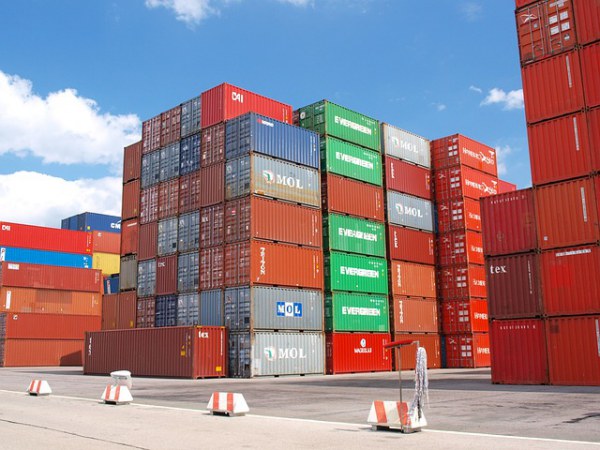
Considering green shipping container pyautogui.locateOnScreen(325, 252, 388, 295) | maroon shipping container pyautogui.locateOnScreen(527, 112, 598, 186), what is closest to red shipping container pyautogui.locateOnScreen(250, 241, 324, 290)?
green shipping container pyautogui.locateOnScreen(325, 252, 388, 295)

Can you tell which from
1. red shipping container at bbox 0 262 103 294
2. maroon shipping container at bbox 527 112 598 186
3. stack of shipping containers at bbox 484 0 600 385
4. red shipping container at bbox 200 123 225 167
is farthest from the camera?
red shipping container at bbox 0 262 103 294

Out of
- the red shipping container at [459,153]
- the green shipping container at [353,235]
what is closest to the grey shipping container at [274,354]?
the green shipping container at [353,235]

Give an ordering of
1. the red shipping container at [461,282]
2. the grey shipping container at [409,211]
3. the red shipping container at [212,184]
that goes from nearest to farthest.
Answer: the red shipping container at [212,184] → the grey shipping container at [409,211] → the red shipping container at [461,282]

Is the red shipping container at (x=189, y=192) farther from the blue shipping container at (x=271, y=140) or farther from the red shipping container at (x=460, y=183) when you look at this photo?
the red shipping container at (x=460, y=183)

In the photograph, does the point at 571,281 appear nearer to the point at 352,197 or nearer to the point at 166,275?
the point at 352,197

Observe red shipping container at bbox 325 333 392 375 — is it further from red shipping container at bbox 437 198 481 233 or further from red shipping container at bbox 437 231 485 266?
red shipping container at bbox 437 198 481 233

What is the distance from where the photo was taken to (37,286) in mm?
55781

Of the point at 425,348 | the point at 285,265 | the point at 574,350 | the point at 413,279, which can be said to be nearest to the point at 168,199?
the point at 285,265

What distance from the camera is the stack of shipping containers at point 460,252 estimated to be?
43500 mm

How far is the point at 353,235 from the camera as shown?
130 ft

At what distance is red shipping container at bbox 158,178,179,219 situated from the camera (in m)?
39.3

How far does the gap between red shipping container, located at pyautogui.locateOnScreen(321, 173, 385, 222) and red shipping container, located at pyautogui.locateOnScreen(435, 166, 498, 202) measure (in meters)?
6.46

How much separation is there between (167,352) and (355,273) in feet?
42.4

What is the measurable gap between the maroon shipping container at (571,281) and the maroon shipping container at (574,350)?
0.40m
